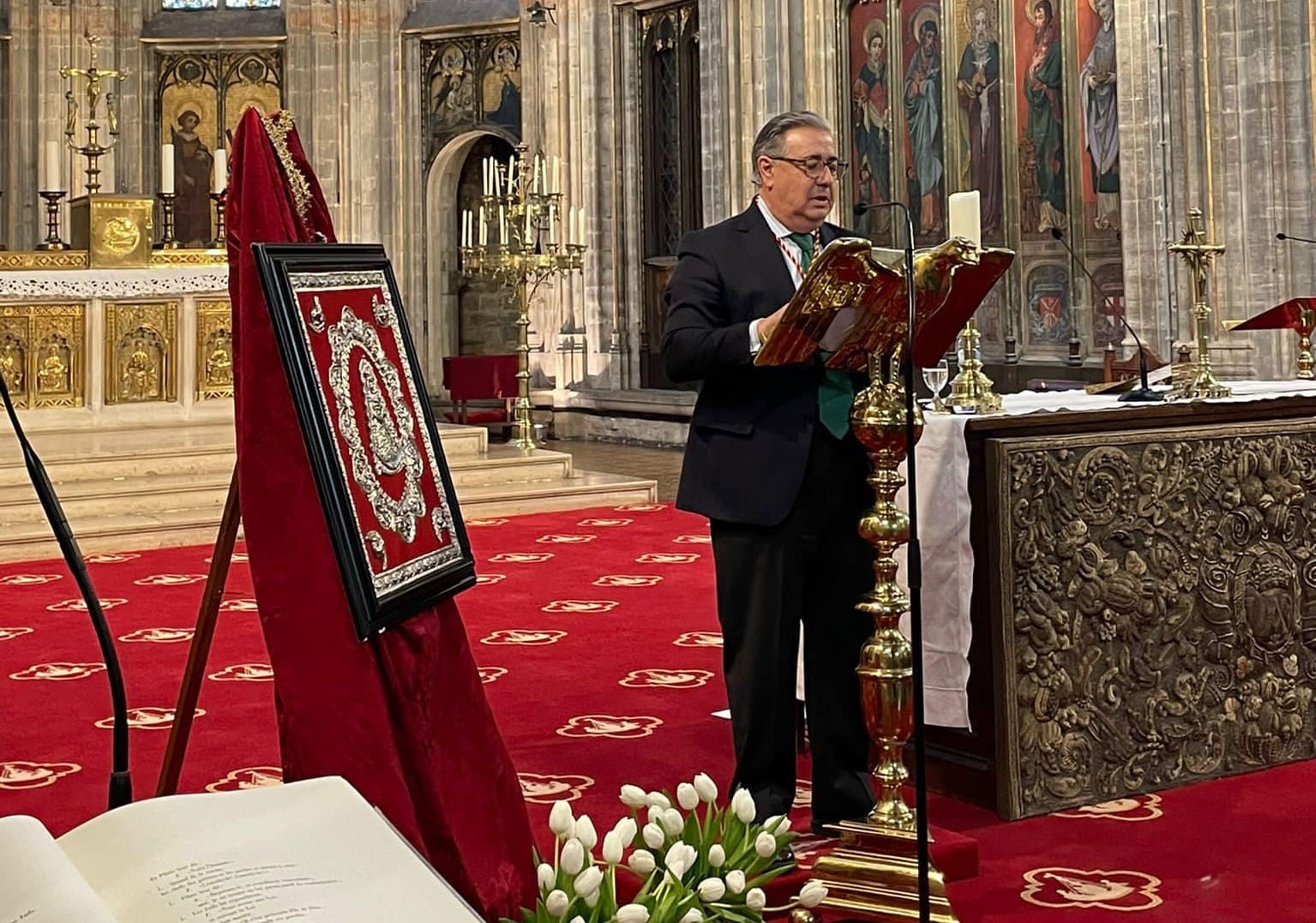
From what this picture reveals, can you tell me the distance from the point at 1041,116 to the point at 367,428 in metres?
10.4

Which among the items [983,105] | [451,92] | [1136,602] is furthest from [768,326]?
[451,92]

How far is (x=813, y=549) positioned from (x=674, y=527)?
5.63 meters

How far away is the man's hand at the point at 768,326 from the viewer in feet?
8.58

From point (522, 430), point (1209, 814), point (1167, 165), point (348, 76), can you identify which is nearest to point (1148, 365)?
point (1167, 165)

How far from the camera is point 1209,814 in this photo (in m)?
3.39

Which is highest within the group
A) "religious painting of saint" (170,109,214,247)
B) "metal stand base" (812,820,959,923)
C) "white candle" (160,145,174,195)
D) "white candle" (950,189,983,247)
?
"religious painting of saint" (170,109,214,247)

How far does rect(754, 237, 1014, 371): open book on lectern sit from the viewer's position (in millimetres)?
2479

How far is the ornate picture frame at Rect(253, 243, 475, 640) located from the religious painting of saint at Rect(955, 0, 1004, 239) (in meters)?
10.4

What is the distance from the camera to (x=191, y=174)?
18172 millimetres

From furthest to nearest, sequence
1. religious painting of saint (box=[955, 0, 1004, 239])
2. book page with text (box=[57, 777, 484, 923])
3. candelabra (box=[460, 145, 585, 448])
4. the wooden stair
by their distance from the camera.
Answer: religious painting of saint (box=[955, 0, 1004, 239])
candelabra (box=[460, 145, 585, 448])
the wooden stair
book page with text (box=[57, 777, 484, 923])

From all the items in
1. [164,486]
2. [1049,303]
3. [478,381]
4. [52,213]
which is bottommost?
[164,486]

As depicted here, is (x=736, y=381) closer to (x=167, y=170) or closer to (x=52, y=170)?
(x=167, y=170)

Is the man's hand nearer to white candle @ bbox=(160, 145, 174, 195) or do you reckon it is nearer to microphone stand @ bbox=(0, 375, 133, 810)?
microphone stand @ bbox=(0, 375, 133, 810)

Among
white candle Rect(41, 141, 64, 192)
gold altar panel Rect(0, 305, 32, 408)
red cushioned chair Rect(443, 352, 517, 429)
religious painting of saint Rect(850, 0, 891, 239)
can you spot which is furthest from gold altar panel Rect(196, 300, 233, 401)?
religious painting of saint Rect(850, 0, 891, 239)
